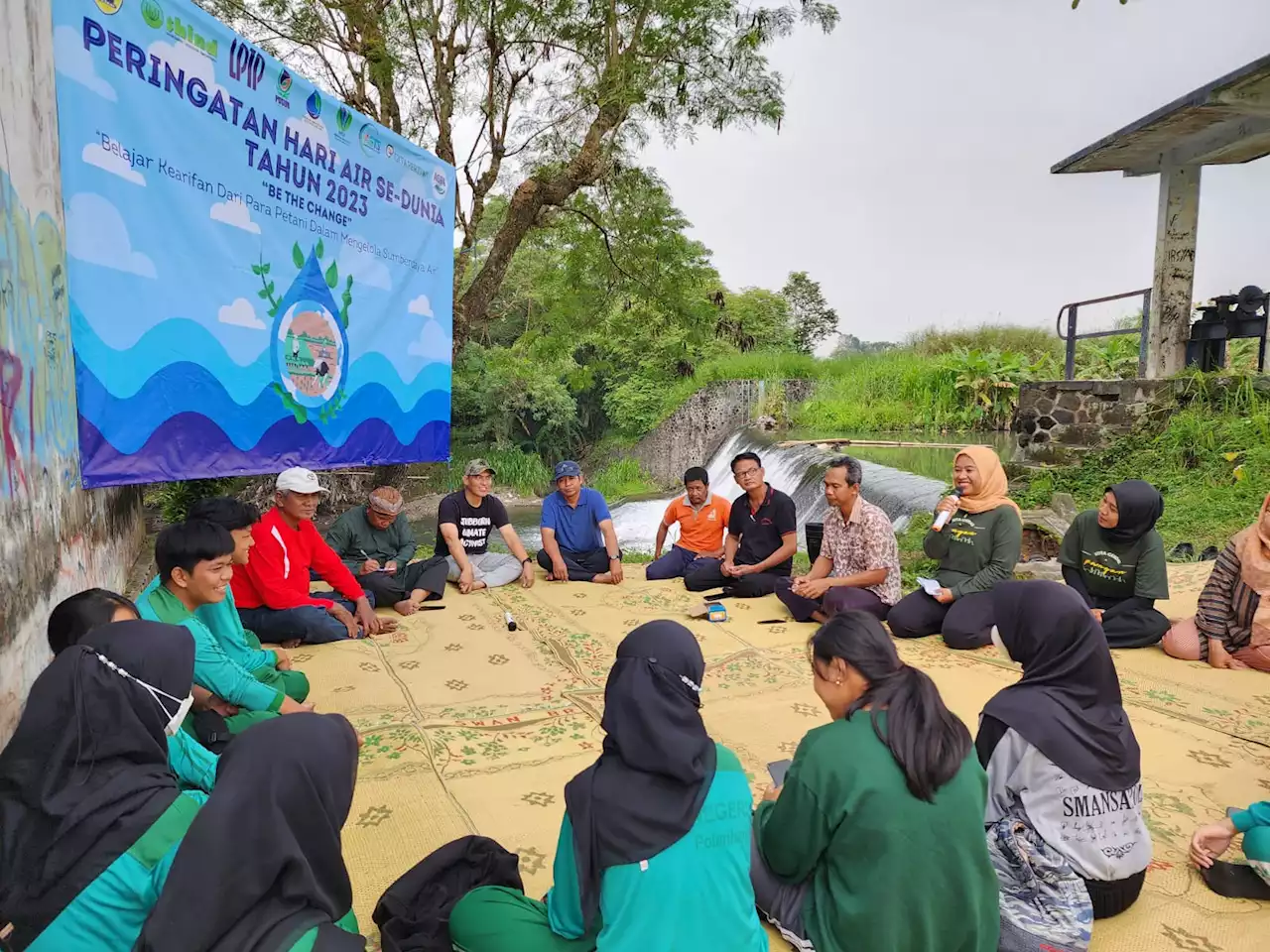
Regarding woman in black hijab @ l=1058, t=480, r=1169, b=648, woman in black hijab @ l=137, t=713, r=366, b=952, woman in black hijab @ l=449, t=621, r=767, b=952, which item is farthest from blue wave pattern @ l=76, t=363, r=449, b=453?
woman in black hijab @ l=1058, t=480, r=1169, b=648

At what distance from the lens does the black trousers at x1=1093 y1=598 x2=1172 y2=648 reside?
353 cm

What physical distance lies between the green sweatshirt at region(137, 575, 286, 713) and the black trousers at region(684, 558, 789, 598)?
276 cm

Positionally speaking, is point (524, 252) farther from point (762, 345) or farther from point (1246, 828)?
point (1246, 828)

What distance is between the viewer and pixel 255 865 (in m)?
1.17

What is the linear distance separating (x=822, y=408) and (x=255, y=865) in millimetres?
12636

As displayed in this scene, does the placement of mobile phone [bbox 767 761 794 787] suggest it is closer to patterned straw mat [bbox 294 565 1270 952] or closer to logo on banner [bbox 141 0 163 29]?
patterned straw mat [bbox 294 565 1270 952]

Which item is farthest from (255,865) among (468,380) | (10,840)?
(468,380)

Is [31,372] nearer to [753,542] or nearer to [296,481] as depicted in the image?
[296,481]

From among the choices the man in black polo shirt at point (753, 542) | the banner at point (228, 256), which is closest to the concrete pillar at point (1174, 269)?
the man in black polo shirt at point (753, 542)

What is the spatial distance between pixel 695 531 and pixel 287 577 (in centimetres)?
248

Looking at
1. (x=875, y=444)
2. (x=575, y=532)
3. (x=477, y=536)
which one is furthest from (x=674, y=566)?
(x=875, y=444)

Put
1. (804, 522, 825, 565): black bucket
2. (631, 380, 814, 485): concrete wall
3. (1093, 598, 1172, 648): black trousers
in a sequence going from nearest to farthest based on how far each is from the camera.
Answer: (1093, 598, 1172, 648): black trousers < (804, 522, 825, 565): black bucket < (631, 380, 814, 485): concrete wall

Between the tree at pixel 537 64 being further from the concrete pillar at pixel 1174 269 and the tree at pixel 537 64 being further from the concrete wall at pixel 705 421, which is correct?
the concrete wall at pixel 705 421

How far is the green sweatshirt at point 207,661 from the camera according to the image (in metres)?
2.26
